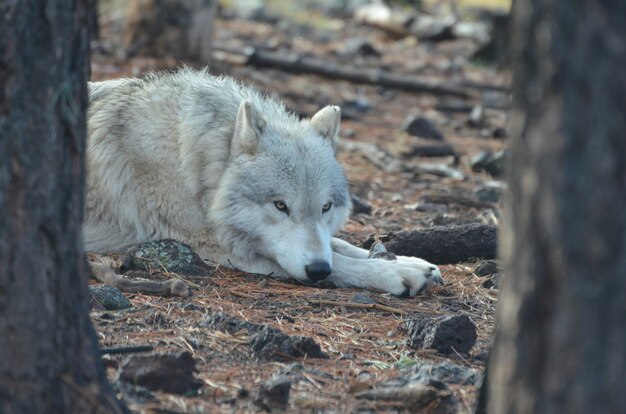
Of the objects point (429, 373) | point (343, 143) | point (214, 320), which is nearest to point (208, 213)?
point (214, 320)

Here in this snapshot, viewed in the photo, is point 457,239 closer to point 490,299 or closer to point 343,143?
point 490,299

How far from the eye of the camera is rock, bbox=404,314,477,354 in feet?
13.8

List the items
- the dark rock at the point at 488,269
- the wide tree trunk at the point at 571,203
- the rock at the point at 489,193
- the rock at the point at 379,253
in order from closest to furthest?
the wide tree trunk at the point at 571,203
the rock at the point at 379,253
the dark rock at the point at 488,269
the rock at the point at 489,193

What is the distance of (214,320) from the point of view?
13.8 feet

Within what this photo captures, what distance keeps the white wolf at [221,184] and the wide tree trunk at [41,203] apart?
2.63 m

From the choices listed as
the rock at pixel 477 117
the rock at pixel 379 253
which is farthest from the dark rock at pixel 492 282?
the rock at pixel 477 117

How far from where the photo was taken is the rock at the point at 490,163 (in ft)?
31.3

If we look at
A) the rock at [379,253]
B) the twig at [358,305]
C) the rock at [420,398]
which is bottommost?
the twig at [358,305]

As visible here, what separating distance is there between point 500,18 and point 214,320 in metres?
14.5

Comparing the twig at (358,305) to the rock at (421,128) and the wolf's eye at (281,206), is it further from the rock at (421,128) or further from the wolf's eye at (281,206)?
the rock at (421,128)

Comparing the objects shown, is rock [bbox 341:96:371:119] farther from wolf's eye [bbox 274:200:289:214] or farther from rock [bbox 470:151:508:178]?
wolf's eye [bbox 274:200:289:214]

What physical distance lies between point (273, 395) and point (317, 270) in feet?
6.78

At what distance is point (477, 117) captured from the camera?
12219 mm

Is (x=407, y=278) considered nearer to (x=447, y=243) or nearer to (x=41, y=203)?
(x=447, y=243)
